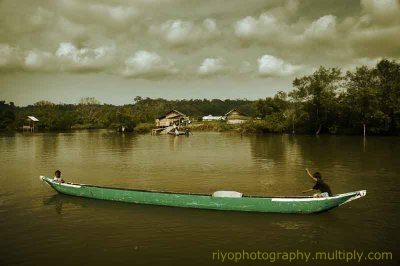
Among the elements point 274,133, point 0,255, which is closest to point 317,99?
point 274,133

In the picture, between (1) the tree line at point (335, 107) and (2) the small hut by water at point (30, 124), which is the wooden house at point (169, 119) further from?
(2) the small hut by water at point (30, 124)

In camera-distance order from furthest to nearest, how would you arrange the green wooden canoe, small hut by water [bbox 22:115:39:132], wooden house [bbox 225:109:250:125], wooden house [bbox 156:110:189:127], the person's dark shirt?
small hut by water [bbox 22:115:39:132], wooden house [bbox 225:109:250:125], wooden house [bbox 156:110:189:127], the person's dark shirt, the green wooden canoe

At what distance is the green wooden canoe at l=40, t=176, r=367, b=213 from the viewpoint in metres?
16.0

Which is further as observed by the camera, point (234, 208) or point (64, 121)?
point (64, 121)

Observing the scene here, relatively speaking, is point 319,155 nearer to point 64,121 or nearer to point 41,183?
point 41,183

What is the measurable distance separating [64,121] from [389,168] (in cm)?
10683

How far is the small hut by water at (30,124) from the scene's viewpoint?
11269 cm

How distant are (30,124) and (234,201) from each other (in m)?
114

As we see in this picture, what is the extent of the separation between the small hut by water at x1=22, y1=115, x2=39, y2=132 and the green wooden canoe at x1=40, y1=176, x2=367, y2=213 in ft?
343

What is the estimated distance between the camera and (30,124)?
378 ft

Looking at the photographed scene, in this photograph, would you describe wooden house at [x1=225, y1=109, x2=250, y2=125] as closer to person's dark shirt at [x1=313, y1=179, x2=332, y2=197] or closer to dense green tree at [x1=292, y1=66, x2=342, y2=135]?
dense green tree at [x1=292, y1=66, x2=342, y2=135]

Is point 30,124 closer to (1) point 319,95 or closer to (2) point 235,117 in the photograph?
(2) point 235,117

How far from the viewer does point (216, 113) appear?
192m

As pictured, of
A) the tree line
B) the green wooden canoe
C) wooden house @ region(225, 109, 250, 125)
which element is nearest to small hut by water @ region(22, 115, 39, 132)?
the tree line
